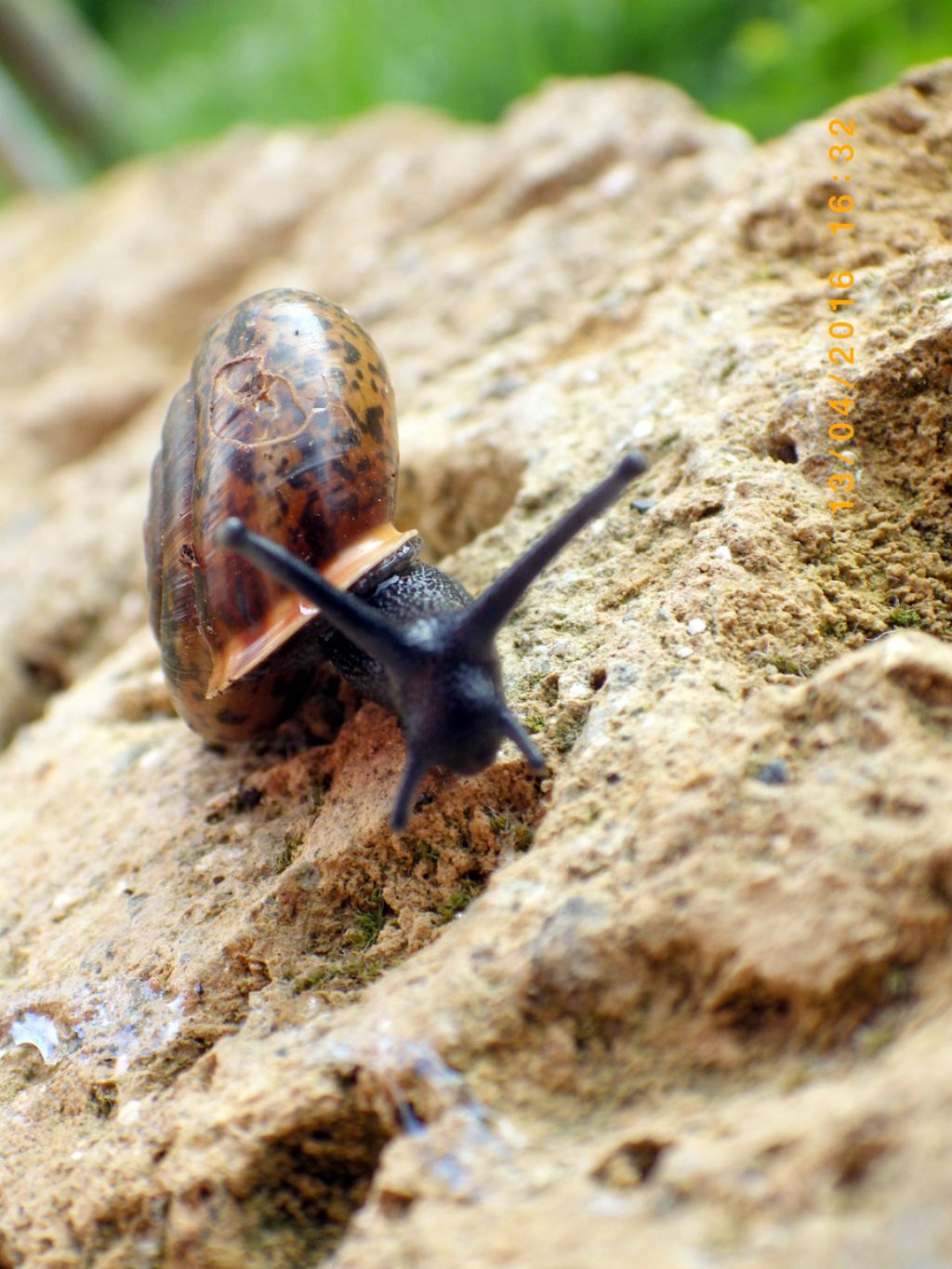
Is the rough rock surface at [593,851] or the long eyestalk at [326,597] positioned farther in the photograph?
the long eyestalk at [326,597]

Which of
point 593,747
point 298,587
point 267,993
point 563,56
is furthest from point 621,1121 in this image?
point 563,56

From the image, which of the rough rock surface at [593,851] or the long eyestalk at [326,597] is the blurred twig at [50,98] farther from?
the long eyestalk at [326,597]

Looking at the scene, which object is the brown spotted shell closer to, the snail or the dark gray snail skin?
the snail

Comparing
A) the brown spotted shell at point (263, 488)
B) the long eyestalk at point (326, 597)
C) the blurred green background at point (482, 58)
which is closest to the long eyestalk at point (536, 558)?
the long eyestalk at point (326, 597)

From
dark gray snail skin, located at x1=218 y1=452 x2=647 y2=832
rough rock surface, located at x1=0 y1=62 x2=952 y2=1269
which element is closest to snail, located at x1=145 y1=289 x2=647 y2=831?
dark gray snail skin, located at x1=218 y1=452 x2=647 y2=832

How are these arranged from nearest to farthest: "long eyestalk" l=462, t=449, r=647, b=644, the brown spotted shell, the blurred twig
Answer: "long eyestalk" l=462, t=449, r=647, b=644 < the brown spotted shell < the blurred twig

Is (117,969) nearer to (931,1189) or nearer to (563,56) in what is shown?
(931,1189)
